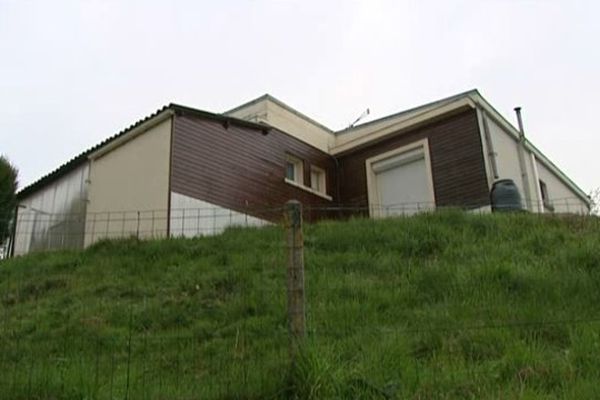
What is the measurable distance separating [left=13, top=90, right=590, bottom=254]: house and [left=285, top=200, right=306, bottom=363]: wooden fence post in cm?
1063

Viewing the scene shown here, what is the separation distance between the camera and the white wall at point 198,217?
639 inches

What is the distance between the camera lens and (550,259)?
9.55 m

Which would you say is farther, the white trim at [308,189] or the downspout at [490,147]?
the white trim at [308,189]

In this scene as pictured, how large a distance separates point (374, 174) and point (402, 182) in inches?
41.1

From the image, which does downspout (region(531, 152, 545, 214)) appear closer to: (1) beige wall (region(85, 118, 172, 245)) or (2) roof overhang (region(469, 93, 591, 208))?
(2) roof overhang (region(469, 93, 591, 208))

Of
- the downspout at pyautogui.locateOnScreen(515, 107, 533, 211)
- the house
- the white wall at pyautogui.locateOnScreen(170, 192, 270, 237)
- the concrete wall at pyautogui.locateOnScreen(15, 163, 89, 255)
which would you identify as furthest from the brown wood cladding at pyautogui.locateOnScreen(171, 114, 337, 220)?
the downspout at pyautogui.locateOnScreen(515, 107, 533, 211)

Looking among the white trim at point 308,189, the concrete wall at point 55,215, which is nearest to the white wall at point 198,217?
the white trim at point 308,189

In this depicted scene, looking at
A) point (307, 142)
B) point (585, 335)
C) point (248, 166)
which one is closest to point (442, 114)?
point (307, 142)

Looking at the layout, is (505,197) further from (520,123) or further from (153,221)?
(153,221)

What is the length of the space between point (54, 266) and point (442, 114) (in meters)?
11.4

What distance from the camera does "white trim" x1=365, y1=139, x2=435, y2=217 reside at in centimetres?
1938

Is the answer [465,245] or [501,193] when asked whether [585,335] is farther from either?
[501,193]

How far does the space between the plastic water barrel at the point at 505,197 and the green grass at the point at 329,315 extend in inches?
137

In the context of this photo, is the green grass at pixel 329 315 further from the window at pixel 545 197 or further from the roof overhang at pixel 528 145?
the window at pixel 545 197
